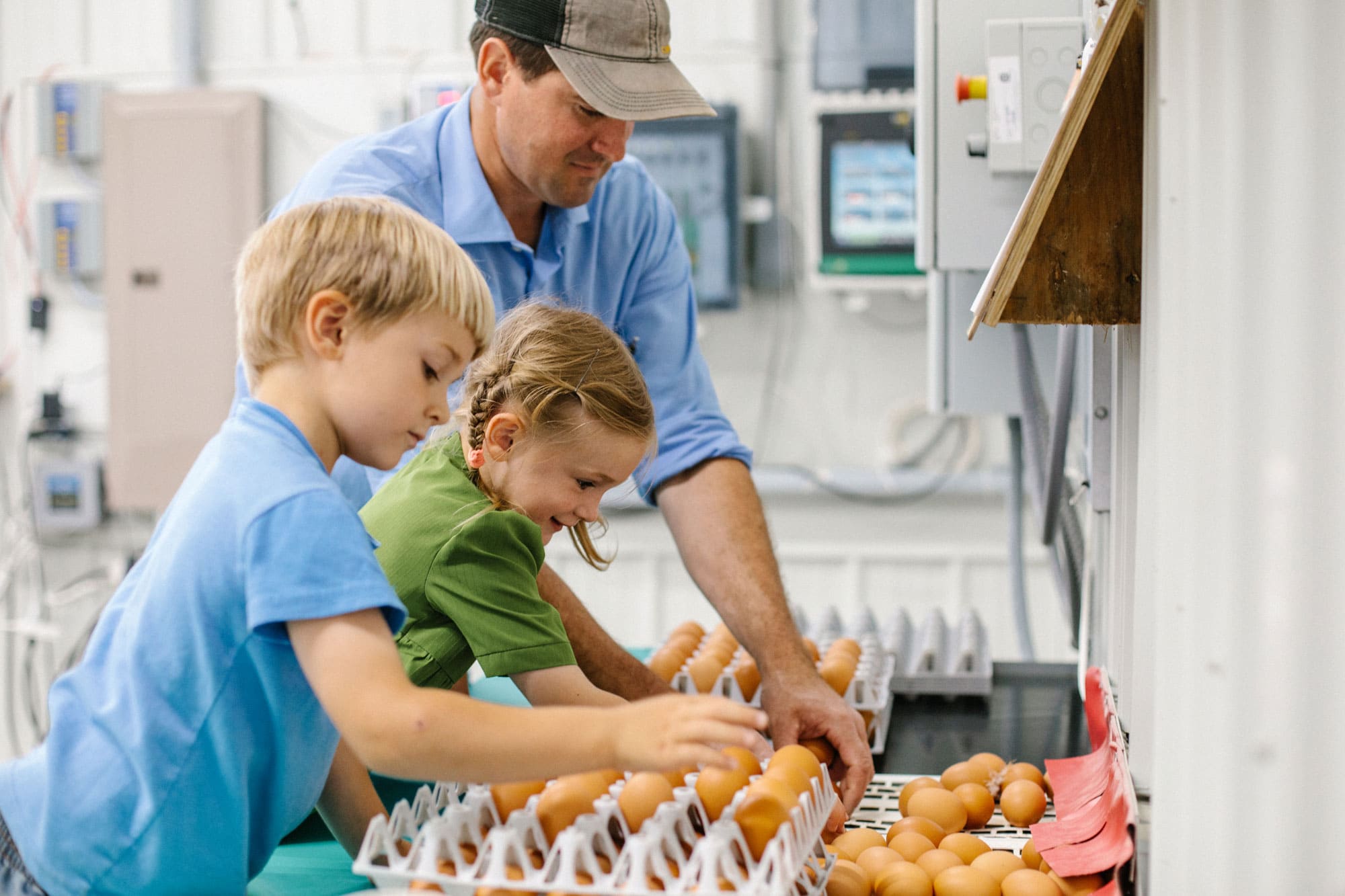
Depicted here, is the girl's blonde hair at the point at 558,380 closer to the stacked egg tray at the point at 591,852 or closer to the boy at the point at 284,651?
the boy at the point at 284,651

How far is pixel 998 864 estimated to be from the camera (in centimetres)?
97

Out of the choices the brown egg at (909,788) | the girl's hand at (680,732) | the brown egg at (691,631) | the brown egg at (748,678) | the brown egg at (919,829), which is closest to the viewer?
the girl's hand at (680,732)

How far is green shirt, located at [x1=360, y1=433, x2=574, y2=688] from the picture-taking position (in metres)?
1.05

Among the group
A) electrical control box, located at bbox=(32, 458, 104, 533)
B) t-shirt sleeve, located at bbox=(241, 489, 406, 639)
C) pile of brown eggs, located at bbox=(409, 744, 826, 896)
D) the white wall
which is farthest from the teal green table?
electrical control box, located at bbox=(32, 458, 104, 533)

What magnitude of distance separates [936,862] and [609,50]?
100 cm

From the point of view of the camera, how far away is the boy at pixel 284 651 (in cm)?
78

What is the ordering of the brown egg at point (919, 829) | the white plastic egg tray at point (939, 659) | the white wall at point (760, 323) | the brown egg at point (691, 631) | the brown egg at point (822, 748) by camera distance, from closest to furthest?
the brown egg at point (919, 829), the brown egg at point (822, 748), the white plastic egg tray at point (939, 659), the brown egg at point (691, 631), the white wall at point (760, 323)

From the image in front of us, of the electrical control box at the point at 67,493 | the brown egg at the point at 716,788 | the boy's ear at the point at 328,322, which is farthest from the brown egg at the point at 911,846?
the electrical control box at the point at 67,493

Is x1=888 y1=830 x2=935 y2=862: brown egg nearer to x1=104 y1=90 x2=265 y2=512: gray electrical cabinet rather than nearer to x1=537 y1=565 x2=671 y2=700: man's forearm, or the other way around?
x1=537 y1=565 x2=671 y2=700: man's forearm

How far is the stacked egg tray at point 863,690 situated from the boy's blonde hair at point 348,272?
0.72 metres

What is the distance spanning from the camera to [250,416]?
887 millimetres

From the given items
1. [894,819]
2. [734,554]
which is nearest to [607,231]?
[734,554]

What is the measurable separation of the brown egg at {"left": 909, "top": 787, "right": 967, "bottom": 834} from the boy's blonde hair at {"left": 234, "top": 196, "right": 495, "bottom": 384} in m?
0.62

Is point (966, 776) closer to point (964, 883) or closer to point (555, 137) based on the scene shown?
point (964, 883)
